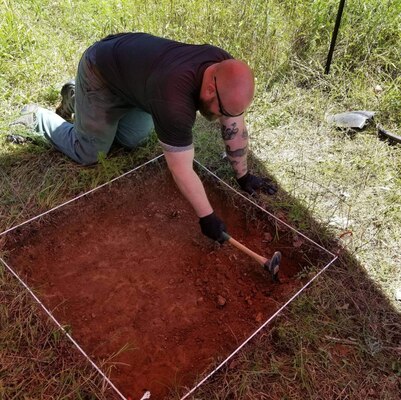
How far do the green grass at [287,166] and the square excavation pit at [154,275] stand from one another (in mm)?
141

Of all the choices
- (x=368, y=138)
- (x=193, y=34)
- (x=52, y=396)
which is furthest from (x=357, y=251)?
(x=193, y=34)

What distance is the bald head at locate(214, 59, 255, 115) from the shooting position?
1926 mm

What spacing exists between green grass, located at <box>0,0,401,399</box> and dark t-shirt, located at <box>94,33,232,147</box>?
763mm

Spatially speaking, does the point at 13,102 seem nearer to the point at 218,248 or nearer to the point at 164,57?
the point at 164,57

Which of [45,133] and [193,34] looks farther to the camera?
[193,34]

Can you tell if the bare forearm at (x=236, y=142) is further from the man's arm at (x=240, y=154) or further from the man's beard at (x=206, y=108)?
the man's beard at (x=206, y=108)

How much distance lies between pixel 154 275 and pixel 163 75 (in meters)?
1.16

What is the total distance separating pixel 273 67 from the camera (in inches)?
158

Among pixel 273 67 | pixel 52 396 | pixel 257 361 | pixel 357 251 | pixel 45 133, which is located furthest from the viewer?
→ pixel 273 67

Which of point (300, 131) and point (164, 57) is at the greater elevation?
point (164, 57)

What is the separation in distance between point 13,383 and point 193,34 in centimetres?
337

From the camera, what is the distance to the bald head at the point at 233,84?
1.93 m

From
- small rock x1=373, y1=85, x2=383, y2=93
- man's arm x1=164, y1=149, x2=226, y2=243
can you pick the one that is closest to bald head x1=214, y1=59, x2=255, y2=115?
man's arm x1=164, y1=149, x2=226, y2=243

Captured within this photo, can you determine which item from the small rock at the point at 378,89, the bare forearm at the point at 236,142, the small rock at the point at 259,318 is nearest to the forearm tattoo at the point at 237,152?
the bare forearm at the point at 236,142
